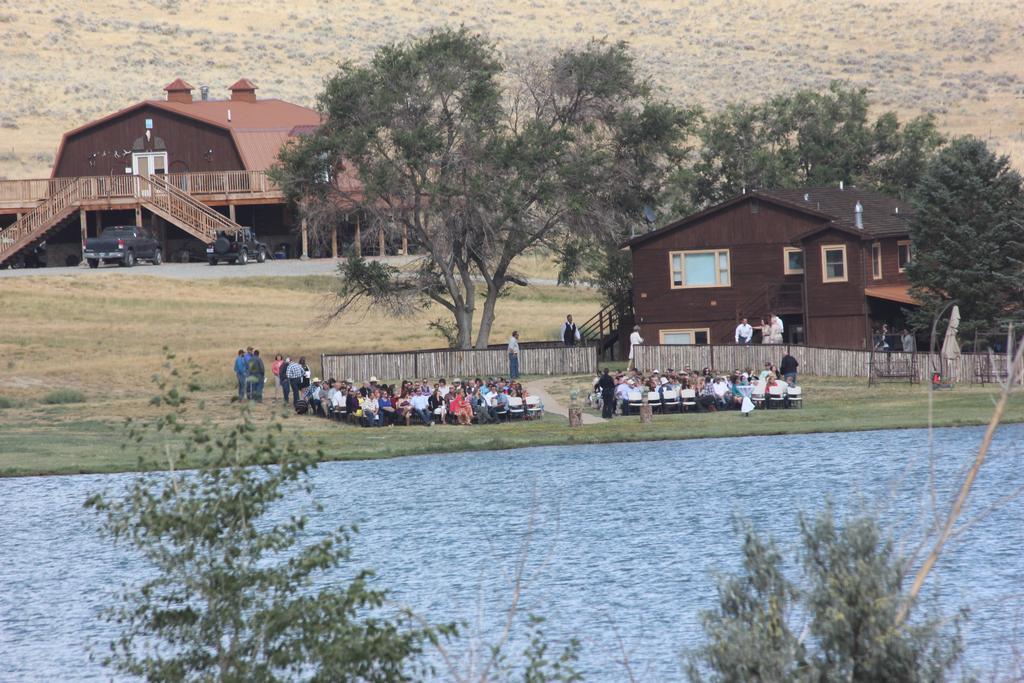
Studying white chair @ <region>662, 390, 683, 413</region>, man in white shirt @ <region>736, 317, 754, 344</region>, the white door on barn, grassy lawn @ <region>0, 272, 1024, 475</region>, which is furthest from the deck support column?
white chair @ <region>662, 390, 683, 413</region>

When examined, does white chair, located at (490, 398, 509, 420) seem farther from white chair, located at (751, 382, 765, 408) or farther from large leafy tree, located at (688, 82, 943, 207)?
large leafy tree, located at (688, 82, 943, 207)

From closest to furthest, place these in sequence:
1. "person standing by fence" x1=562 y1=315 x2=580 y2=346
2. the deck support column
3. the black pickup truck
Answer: "person standing by fence" x1=562 y1=315 x2=580 y2=346 < the black pickup truck < the deck support column

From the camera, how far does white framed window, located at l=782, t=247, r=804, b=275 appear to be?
5231cm

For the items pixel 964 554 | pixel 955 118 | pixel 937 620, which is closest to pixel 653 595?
pixel 964 554

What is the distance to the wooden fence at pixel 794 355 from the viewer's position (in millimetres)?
41469

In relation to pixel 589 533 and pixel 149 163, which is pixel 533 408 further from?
pixel 149 163

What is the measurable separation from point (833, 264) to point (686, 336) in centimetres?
554

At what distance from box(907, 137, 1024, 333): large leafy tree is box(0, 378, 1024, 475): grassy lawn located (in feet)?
22.2

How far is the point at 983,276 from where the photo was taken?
4722cm

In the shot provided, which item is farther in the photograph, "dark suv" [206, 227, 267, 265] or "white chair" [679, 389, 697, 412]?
"dark suv" [206, 227, 267, 265]

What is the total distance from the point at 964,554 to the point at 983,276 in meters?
24.9

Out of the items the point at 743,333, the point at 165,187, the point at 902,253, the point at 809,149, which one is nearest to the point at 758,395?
the point at 743,333

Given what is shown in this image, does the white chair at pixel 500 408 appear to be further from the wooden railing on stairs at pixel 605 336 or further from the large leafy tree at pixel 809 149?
the large leafy tree at pixel 809 149

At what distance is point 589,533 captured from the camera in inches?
1099
